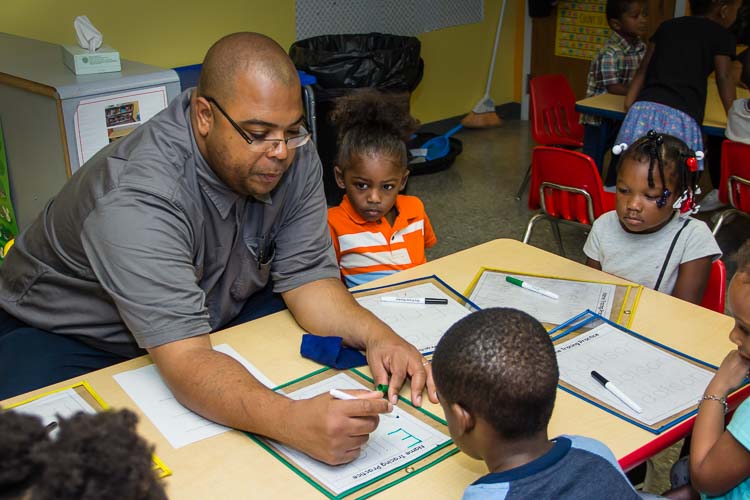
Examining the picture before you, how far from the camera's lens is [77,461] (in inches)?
20.1

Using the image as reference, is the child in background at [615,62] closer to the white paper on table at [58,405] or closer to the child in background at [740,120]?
the child in background at [740,120]

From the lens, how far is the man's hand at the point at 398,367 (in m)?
1.43

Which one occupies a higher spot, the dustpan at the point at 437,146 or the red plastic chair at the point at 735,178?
the red plastic chair at the point at 735,178

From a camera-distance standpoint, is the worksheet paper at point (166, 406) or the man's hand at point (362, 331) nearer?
the worksheet paper at point (166, 406)

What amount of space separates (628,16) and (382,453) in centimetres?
383

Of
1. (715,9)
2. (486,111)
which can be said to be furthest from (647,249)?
(486,111)

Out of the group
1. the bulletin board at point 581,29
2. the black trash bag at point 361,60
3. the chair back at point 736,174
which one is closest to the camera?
the chair back at point 736,174

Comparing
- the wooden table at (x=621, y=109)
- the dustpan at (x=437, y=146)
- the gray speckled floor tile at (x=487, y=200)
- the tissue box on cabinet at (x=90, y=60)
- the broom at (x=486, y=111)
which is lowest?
the gray speckled floor tile at (x=487, y=200)

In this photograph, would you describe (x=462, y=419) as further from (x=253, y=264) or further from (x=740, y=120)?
(x=740, y=120)

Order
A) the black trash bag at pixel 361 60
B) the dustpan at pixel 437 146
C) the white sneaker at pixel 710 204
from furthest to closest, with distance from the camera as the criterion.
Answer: the dustpan at pixel 437 146, the black trash bag at pixel 361 60, the white sneaker at pixel 710 204

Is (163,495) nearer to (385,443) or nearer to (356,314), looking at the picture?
(385,443)

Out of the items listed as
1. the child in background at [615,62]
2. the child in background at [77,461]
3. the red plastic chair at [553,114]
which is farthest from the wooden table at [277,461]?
the red plastic chair at [553,114]

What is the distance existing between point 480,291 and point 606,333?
0.33 metres

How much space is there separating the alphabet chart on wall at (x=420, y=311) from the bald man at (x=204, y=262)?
0.08m
